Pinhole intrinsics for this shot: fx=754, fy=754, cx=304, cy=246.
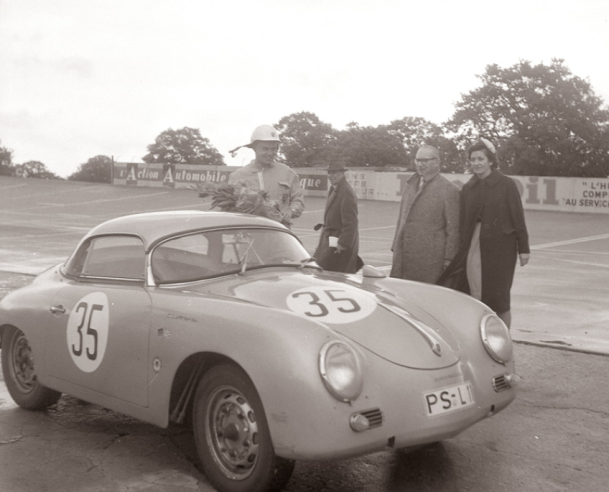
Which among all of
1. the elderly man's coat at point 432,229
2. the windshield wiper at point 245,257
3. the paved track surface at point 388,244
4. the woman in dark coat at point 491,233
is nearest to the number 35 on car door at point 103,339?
the windshield wiper at point 245,257

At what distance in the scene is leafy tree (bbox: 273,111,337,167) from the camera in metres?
94.2

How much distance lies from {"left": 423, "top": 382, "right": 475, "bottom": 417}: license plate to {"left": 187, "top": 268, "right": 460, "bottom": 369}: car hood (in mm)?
136

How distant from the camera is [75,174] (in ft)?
405

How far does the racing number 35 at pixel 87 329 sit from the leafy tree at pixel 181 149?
4003 inches

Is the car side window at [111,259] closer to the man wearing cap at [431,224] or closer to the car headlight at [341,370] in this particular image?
the car headlight at [341,370]

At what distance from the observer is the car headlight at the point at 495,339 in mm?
4056

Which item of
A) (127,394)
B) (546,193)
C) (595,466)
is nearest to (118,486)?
(127,394)

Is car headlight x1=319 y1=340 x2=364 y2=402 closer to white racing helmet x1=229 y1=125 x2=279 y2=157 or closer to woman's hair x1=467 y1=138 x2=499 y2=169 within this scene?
woman's hair x1=467 y1=138 x2=499 y2=169

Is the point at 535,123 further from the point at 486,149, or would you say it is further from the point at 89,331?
the point at 89,331

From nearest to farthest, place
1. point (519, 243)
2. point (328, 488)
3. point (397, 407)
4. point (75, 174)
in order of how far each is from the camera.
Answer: point (397, 407)
point (328, 488)
point (519, 243)
point (75, 174)

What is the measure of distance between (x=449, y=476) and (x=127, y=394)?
1772 millimetres

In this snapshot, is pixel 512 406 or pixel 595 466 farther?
pixel 512 406

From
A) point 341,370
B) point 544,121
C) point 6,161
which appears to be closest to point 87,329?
point 341,370

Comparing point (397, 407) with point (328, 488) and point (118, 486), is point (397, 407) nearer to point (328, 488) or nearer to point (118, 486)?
point (328, 488)
